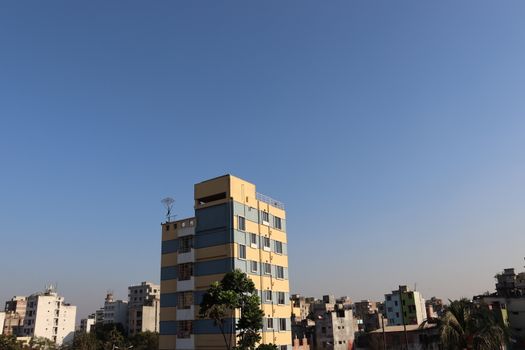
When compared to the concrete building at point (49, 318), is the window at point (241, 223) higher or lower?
higher

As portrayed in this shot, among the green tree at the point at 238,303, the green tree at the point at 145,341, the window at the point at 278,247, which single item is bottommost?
the green tree at the point at 145,341

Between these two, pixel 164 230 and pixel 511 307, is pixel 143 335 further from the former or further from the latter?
pixel 511 307

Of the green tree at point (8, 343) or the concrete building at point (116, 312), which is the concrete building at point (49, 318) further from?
the green tree at point (8, 343)

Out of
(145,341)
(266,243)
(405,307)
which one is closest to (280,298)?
(266,243)

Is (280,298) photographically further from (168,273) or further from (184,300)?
(168,273)

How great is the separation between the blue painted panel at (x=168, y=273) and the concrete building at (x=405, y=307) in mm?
76782

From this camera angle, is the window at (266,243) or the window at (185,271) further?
the window at (266,243)

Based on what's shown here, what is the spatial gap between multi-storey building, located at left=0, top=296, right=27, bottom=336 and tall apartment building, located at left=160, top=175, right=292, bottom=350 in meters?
112

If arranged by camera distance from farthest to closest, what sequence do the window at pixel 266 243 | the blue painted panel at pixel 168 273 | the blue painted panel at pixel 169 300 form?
the window at pixel 266 243 → the blue painted panel at pixel 168 273 → the blue painted panel at pixel 169 300

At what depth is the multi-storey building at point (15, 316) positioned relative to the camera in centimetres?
14862

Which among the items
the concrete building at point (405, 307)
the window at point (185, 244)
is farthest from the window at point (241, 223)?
the concrete building at point (405, 307)

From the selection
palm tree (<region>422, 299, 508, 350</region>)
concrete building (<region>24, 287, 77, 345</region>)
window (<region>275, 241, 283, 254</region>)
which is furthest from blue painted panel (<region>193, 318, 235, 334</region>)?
concrete building (<region>24, 287, 77, 345</region>)

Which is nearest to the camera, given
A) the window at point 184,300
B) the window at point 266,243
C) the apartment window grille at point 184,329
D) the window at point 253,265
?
the apartment window grille at point 184,329

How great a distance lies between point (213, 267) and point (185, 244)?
5.92 metres
